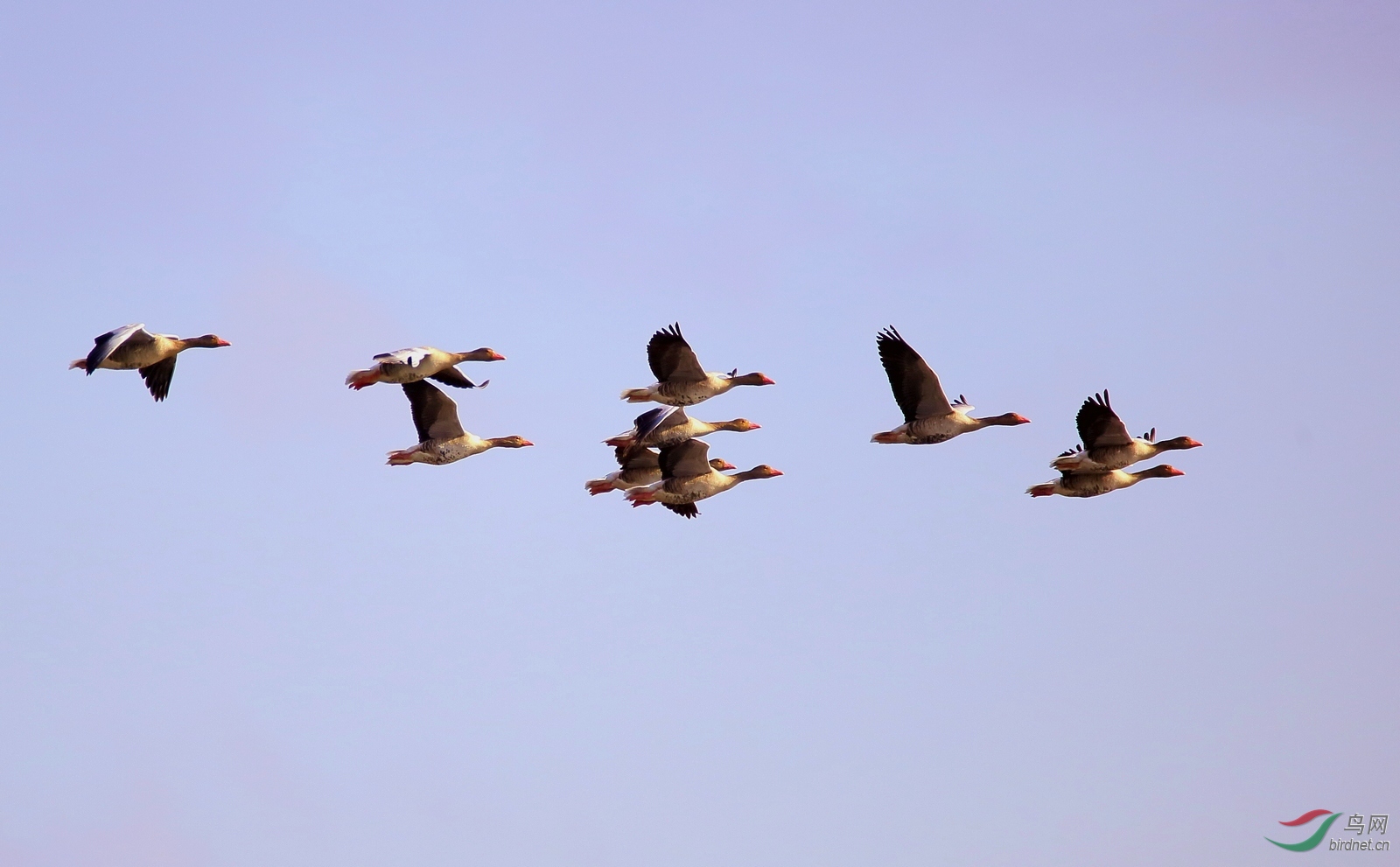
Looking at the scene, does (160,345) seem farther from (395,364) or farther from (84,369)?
(395,364)

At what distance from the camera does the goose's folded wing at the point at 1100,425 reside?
27.9 m

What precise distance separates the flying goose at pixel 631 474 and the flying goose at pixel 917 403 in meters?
5.11

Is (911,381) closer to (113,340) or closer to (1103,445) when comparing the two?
(1103,445)

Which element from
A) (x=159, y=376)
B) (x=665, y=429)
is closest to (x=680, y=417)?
(x=665, y=429)

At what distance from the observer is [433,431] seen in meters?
30.1

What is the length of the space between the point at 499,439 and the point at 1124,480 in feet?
34.0

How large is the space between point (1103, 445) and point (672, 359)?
683 centimetres

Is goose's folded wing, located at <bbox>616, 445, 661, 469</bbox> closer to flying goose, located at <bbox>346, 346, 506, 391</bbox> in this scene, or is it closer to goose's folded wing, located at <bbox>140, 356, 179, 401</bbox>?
flying goose, located at <bbox>346, 346, 506, 391</bbox>

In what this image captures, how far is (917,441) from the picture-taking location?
2812cm

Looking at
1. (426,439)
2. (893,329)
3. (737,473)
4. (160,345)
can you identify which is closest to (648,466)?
(737,473)

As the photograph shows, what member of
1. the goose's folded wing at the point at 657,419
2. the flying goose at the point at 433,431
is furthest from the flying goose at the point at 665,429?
the flying goose at the point at 433,431

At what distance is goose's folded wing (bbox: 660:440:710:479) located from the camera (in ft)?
96.7

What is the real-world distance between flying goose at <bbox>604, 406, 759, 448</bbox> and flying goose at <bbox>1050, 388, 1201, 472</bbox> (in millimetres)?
5593

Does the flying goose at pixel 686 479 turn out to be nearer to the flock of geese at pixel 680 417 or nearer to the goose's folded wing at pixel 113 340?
Result: the flock of geese at pixel 680 417
